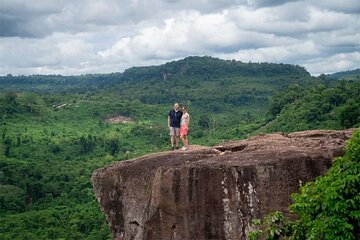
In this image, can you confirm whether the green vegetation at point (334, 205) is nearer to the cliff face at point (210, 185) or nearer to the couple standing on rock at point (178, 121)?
the cliff face at point (210, 185)

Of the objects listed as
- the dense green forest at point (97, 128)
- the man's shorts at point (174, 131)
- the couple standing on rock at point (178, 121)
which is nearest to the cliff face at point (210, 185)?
the couple standing on rock at point (178, 121)

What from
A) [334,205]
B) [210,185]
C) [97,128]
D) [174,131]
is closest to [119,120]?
[97,128]

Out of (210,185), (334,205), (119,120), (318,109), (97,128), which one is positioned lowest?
(97,128)

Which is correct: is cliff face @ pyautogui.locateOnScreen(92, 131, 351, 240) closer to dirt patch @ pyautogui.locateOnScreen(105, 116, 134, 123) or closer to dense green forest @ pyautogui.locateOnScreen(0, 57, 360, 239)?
dense green forest @ pyautogui.locateOnScreen(0, 57, 360, 239)

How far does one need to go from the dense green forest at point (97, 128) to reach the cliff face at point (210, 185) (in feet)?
91.0

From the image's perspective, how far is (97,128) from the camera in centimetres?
11338

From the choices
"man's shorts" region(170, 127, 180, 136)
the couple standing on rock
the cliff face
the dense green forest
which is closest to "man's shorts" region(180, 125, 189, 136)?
the couple standing on rock

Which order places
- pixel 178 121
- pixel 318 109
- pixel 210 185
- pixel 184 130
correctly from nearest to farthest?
pixel 210 185 → pixel 184 130 → pixel 178 121 → pixel 318 109

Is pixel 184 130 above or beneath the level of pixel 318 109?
above

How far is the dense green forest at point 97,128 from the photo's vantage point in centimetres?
5393

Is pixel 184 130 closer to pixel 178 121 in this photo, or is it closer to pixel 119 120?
pixel 178 121

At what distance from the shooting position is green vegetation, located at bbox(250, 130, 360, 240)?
29.0 ft

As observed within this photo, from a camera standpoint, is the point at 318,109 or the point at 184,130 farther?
the point at 318,109

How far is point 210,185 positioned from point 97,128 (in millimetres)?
102580
